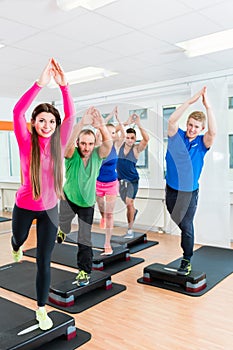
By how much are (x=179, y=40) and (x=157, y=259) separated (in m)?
2.37

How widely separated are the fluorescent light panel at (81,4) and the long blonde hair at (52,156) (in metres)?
0.84

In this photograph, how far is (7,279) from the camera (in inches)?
136

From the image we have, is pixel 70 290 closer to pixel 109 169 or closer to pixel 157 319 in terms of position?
pixel 157 319

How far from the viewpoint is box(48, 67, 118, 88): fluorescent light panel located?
14.8 ft

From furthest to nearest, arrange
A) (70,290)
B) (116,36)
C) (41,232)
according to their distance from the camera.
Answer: (116,36), (70,290), (41,232)

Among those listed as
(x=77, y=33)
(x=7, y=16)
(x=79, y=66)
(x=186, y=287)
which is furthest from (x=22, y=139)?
(x=79, y=66)

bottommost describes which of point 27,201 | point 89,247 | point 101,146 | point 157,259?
point 157,259

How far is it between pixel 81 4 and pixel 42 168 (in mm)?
1234

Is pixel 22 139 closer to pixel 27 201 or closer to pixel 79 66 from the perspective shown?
pixel 27 201

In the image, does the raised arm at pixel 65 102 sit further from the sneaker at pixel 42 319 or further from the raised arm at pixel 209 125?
the raised arm at pixel 209 125

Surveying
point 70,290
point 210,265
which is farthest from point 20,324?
point 210,265

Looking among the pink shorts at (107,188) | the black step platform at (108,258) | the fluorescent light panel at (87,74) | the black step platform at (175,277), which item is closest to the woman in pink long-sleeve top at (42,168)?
the pink shorts at (107,188)

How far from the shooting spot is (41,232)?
205 centimetres

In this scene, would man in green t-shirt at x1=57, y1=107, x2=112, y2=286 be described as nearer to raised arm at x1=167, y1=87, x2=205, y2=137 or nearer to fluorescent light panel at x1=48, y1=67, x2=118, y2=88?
raised arm at x1=167, y1=87, x2=205, y2=137
